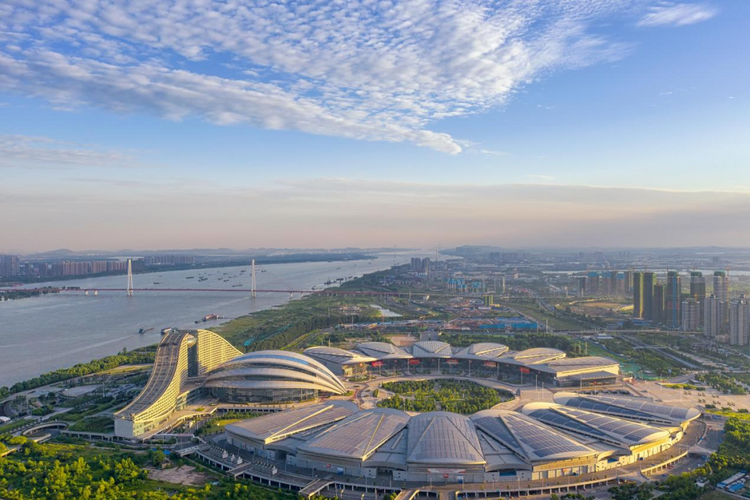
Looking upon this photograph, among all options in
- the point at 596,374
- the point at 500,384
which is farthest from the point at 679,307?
the point at 500,384

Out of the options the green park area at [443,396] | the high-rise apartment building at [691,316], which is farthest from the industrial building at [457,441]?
the high-rise apartment building at [691,316]

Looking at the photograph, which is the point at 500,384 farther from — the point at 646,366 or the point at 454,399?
the point at 646,366

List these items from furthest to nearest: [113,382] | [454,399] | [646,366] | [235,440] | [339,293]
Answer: [339,293]
[646,366]
[113,382]
[454,399]
[235,440]

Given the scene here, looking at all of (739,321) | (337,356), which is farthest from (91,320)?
(739,321)

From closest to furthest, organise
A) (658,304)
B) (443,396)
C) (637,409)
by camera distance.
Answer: (637,409) → (443,396) → (658,304)

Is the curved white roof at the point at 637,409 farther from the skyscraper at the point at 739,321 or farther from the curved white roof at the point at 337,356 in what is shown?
the skyscraper at the point at 739,321

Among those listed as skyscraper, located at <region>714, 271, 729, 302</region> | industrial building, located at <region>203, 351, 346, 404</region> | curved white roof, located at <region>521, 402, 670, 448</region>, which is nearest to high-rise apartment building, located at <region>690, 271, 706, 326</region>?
skyscraper, located at <region>714, 271, 729, 302</region>

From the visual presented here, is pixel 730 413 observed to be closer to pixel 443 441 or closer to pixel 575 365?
pixel 575 365
